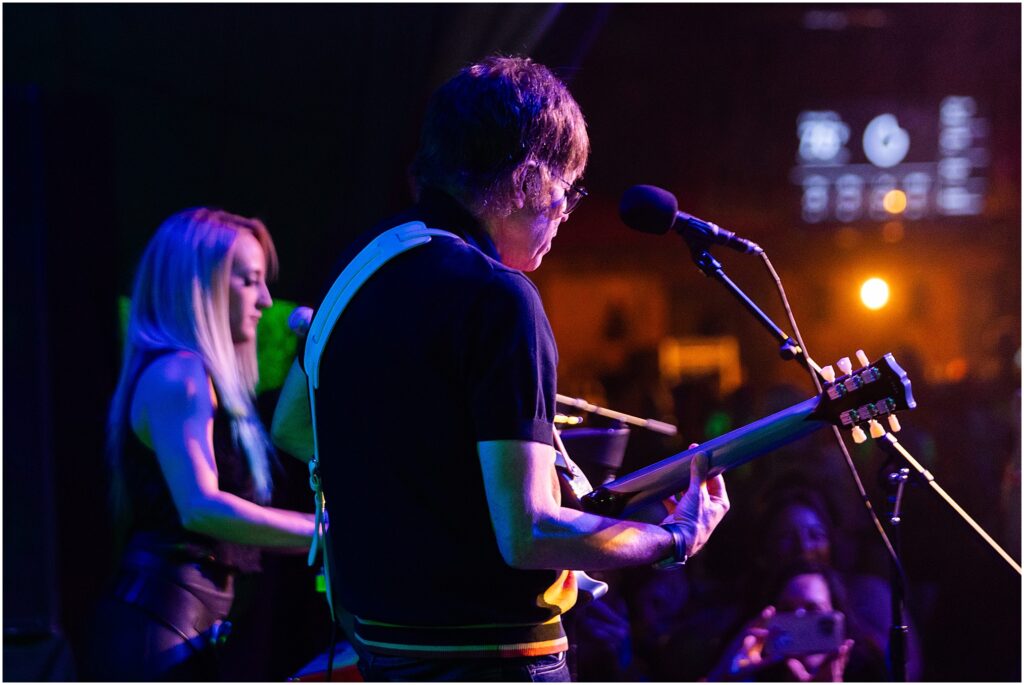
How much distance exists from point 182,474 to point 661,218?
125cm

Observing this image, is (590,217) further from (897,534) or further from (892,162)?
(897,534)

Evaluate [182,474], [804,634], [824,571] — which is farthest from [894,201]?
[182,474]

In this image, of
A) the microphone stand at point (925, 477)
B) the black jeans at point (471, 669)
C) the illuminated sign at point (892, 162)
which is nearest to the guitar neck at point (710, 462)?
the microphone stand at point (925, 477)

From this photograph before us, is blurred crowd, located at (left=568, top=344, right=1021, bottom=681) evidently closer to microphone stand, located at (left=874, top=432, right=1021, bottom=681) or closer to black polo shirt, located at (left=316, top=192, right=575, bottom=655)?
microphone stand, located at (left=874, top=432, right=1021, bottom=681)

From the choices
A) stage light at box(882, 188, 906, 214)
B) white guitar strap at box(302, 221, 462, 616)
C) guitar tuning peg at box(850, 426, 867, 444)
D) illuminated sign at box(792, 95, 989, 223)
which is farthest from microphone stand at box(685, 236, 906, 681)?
stage light at box(882, 188, 906, 214)

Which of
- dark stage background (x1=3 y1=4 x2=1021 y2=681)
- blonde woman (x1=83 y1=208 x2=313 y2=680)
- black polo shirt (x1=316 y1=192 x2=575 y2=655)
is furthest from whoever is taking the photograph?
dark stage background (x1=3 y1=4 x2=1021 y2=681)

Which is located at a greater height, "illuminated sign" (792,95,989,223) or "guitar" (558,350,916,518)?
"illuminated sign" (792,95,989,223)

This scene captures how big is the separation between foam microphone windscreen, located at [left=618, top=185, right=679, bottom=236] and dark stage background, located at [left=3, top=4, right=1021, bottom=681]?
20.4 inches

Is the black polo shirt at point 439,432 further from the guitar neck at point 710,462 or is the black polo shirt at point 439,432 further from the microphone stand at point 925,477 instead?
the microphone stand at point 925,477

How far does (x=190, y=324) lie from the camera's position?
2.25 m

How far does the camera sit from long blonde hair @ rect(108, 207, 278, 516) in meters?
2.21

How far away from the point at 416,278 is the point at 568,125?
370 mm

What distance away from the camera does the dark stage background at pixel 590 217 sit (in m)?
3.03

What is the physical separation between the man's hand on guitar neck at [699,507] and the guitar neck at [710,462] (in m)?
0.03
